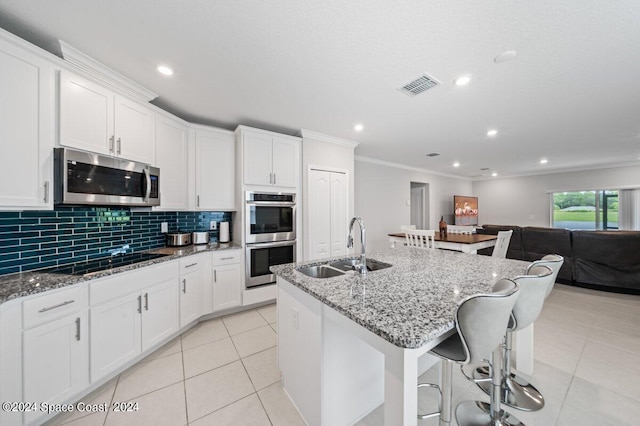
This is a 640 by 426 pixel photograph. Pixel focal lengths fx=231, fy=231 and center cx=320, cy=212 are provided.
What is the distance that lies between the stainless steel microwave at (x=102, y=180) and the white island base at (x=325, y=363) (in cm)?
164

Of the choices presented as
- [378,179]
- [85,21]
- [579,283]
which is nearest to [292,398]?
[85,21]

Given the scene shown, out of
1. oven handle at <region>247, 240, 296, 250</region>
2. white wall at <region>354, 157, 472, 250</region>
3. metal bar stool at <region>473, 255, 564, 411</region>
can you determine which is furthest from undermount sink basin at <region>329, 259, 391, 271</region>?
white wall at <region>354, 157, 472, 250</region>

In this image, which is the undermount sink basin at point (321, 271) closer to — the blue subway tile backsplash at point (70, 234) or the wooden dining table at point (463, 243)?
the blue subway tile backsplash at point (70, 234)

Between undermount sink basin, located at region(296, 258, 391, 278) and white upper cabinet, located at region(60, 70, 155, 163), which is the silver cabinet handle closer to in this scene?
white upper cabinet, located at region(60, 70, 155, 163)

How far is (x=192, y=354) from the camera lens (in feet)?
7.06

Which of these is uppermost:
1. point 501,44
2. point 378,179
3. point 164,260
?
point 501,44

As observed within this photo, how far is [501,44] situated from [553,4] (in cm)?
31

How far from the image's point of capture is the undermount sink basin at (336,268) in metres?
1.80

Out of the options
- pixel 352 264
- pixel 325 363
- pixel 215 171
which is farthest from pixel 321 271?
pixel 215 171

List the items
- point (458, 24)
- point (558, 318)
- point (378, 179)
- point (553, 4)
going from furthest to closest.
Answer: point (378, 179) < point (558, 318) < point (458, 24) < point (553, 4)

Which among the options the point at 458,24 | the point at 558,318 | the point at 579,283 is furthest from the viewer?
the point at 579,283

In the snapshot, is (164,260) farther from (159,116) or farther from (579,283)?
(579,283)

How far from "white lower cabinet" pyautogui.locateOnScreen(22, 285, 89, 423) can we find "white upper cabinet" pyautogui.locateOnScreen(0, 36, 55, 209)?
2.18 ft

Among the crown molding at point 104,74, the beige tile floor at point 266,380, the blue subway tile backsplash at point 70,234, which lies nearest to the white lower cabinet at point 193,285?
the beige tile floor at point 266,380
